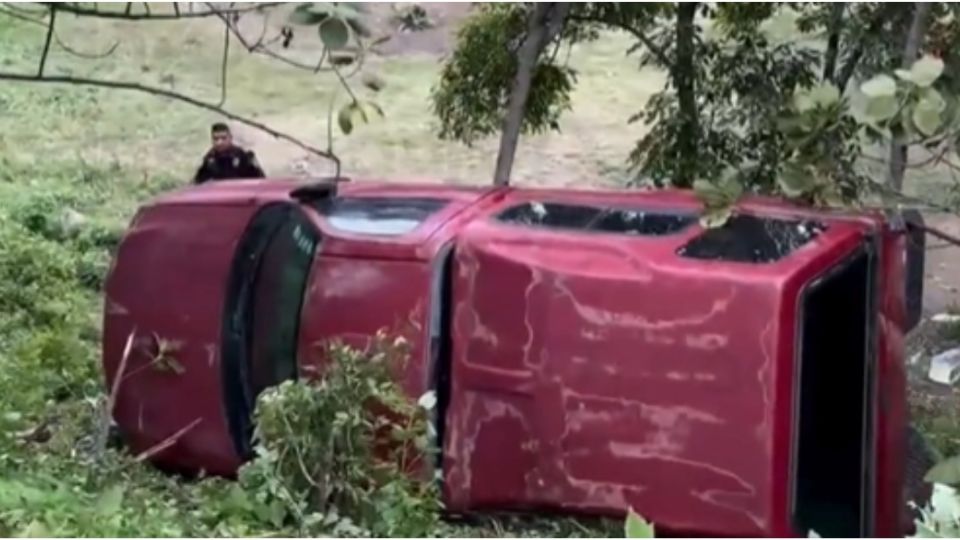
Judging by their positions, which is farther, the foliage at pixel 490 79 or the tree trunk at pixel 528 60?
the foliage at pixel 490 79

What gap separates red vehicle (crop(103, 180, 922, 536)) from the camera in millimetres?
4211

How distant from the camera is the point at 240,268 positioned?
534 cm

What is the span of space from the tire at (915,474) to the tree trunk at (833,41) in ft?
12.3

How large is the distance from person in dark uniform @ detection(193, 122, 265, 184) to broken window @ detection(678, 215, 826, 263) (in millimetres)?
4771

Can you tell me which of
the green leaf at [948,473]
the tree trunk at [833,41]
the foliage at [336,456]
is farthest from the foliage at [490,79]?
the green leaf at [948,473]

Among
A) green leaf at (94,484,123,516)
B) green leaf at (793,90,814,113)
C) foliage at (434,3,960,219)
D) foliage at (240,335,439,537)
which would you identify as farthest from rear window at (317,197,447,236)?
foliage at (434,3,960,219)

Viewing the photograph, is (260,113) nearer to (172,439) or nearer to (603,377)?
(172,439)

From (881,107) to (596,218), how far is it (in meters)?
2.11

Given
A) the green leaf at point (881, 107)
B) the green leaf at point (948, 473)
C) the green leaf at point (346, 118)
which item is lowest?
the green leaf at point (948, 473)

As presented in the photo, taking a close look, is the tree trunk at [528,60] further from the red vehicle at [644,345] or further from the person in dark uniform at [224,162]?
the red vehicle at [644,345]

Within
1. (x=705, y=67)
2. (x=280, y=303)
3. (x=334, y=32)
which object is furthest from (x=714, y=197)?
(x=705, y=67)

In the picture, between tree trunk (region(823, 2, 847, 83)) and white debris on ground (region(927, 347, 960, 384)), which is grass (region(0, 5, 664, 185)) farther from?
white debris on ground (region(927, 347, 960, 384))

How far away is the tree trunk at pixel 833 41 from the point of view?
337 inches

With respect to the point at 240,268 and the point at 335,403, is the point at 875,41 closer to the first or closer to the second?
the point at 240,268
